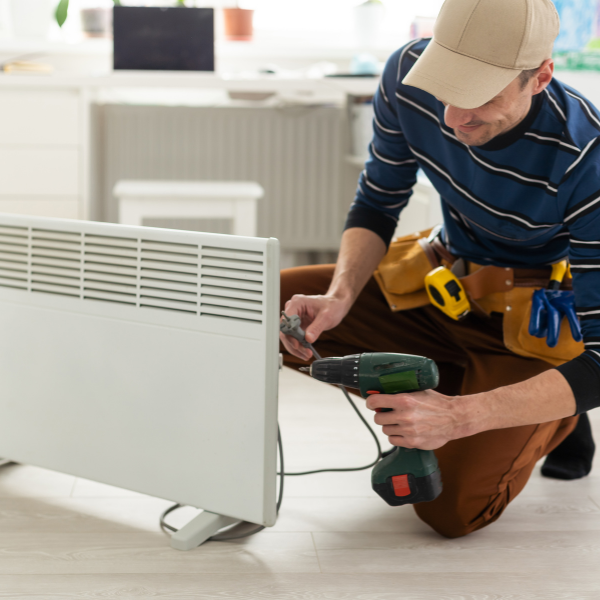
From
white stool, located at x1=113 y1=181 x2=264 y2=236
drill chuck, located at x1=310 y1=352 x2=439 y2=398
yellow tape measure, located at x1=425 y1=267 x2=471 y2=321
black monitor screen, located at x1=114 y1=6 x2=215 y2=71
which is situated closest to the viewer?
drill chuck, located at x1=310 y1=352 x2=439 y2=398

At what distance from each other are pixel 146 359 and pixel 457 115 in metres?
0.57

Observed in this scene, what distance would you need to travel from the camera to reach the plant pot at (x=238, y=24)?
305 cm

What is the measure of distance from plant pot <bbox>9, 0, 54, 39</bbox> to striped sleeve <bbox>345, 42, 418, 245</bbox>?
6.90 feet

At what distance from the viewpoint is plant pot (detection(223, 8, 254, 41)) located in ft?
10.00

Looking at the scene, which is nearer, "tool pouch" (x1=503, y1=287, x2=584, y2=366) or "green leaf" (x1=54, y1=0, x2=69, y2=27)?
"tool pouch" (x1=503, y1=287, x2=584, y2=366)

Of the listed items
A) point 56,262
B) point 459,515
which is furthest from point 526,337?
point 56,262

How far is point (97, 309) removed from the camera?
113 centimetres

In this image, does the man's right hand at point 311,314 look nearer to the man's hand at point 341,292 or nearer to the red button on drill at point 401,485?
the man's hand at point 341,292

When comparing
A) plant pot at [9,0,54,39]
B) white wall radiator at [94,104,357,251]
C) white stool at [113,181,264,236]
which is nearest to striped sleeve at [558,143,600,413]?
white stool at [113,181,264,236]

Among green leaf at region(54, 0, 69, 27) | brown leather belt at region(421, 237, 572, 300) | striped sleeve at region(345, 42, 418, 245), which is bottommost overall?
brown leather belt at region(421, 237, 572, 300)

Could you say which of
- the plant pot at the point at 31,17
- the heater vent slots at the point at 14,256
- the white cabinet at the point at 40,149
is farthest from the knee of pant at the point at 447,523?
the plant pot at the point at 31,17

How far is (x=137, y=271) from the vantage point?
42.9 inches

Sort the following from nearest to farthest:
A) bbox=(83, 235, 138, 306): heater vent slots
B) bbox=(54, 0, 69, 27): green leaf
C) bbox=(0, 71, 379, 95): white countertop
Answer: bbox=(83, 235, 138, 306): heater vent slots → bbox=(0, 71, 379, 95): white countertop → bbox=(54, 0, 69, 27): green leaf

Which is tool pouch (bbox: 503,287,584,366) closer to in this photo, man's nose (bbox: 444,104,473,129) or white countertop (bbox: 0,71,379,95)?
man's nose (bbox: 444,104,473,129)
